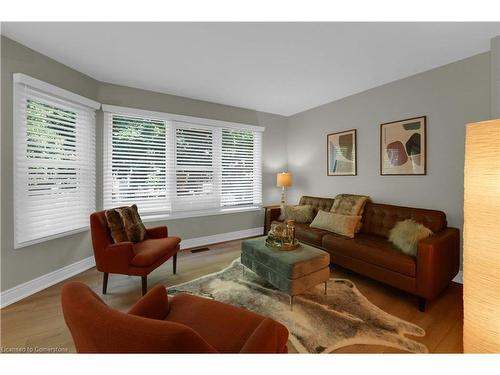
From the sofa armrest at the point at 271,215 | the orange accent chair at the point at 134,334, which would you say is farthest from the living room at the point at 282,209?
the sofa armrest at the point at 271,215

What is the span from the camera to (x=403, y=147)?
2939mm

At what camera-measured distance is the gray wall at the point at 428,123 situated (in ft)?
7.95

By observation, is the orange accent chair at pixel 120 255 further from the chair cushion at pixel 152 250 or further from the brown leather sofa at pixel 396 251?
the brown leather sofa at pixel 396 251

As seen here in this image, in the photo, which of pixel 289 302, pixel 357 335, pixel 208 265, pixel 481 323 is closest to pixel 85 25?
pixel 208 265

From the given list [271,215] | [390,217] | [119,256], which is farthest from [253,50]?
[271,215]

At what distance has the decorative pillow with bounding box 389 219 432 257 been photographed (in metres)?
2.11

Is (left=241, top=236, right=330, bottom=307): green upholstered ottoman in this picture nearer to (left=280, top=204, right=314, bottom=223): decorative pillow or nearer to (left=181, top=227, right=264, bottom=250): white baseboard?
(left=280, top=204, right=314, bottom=223): decorative pillow

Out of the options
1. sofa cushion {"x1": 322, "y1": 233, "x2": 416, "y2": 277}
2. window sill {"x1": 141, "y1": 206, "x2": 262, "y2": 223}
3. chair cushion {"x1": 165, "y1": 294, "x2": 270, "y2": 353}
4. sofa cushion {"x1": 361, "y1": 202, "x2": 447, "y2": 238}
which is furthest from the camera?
window sill {"x1": 141, "y1": 206, "x2": 262, "y2": 223}

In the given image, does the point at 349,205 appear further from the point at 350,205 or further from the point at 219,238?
the point at 219,238

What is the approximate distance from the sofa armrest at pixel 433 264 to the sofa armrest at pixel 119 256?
278 centimetres

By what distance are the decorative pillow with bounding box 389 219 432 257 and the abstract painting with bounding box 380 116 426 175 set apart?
0.94 meters

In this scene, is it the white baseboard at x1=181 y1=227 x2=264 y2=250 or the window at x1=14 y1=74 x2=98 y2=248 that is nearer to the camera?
the window at x1=14 y1=74 x2=98 y2=248

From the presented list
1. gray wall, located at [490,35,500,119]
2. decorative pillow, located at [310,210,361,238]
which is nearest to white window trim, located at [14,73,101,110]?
decorative pillow, located at [310,210,361,238]

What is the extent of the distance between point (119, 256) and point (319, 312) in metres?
2.00
